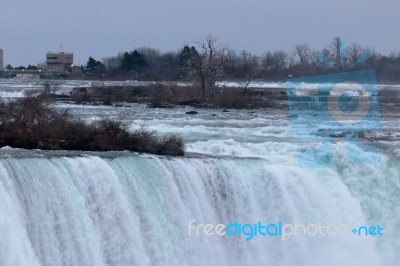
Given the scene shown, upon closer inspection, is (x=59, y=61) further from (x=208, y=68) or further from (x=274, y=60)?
(x=208, y=68)

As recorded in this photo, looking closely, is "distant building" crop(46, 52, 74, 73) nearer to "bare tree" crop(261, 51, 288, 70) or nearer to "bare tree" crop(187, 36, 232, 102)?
"bare tree" crop(261, 51, 288, 70)

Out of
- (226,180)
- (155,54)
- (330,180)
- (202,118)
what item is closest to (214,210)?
(226,180)

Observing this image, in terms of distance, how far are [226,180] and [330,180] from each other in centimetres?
321

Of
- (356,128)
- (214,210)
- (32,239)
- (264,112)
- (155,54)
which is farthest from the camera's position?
(155,54)

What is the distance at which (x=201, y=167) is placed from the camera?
16656 mm

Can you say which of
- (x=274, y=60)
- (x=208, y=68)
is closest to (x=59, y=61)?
(x=274, y=60)

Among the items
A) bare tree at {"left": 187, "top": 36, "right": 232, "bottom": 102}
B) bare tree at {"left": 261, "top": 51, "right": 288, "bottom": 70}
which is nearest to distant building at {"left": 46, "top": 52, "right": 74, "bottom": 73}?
bare tree at {"left": 261, "top": 51, "right": 288, "bottom": 70}

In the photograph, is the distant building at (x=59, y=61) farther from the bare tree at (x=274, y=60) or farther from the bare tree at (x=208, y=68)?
the bare tree at (x=208, y=68)

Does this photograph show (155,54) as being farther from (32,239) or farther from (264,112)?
(32,239)

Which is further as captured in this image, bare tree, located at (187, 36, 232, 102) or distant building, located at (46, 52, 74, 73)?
distant building, located at (46, 52, 74, 73)

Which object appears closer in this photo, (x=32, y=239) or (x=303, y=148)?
(x=32, y=239)

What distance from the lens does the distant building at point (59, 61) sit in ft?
390

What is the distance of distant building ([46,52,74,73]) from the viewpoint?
390 feet

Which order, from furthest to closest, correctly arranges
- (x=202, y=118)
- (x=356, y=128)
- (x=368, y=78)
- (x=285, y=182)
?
(x=368, y=78), (x=202, y=118), (x=356, y=128), (x=285, y=182)
